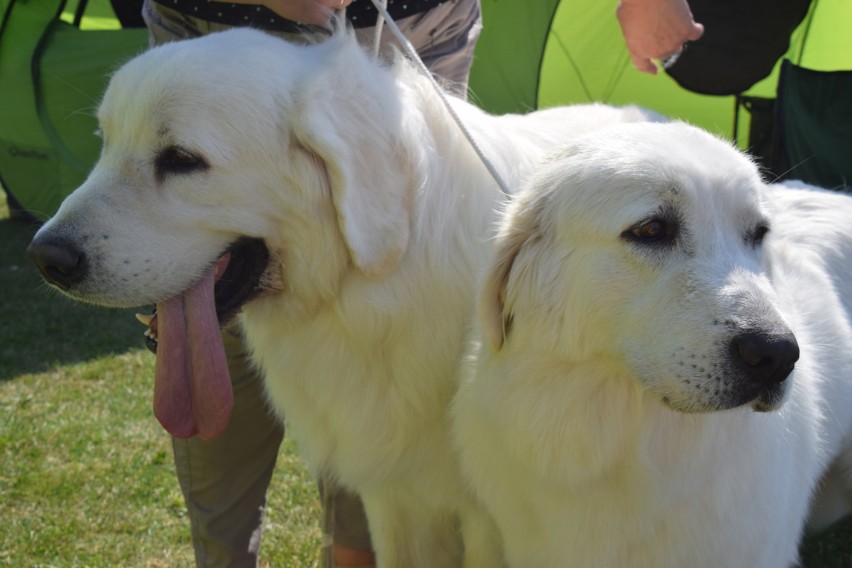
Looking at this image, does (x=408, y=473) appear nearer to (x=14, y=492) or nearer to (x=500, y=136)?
(x=500, y=136)

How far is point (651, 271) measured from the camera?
6.34 feet

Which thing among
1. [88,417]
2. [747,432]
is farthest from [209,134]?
[88,417]

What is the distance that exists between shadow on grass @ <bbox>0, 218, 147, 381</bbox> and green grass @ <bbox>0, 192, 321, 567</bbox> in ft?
0.04

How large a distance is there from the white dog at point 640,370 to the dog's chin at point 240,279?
59 cm

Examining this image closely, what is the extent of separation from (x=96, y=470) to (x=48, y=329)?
6.44 ft

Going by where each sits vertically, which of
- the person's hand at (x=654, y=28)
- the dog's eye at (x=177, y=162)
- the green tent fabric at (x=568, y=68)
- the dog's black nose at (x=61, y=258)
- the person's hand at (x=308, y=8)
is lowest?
the green tent fabric at (x=568, y=68)

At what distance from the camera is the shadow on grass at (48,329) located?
17.1ft

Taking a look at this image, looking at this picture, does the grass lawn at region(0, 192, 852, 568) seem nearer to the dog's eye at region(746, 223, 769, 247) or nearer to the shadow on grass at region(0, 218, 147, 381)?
the shadow on grass at region(0, 218, 147, 381)

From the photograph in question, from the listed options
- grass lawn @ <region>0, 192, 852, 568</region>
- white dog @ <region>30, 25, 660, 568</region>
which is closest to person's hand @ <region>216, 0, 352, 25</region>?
white dog @ <region>30, 25, 660, 568</region>

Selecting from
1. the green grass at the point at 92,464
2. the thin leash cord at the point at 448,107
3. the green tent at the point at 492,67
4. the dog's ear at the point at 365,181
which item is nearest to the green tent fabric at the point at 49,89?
the green tent at the point at 492,67

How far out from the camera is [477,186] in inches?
95.6

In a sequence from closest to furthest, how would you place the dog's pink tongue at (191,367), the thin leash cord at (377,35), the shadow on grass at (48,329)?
the dog's pink tongue at (191,367) < the thin leash cord at (377,35) < the shadow on grass at (48,329)

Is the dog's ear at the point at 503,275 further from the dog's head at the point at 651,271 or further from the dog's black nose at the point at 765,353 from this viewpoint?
the dog's black nose at the point at 765,353

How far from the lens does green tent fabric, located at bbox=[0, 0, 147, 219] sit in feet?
22.8
